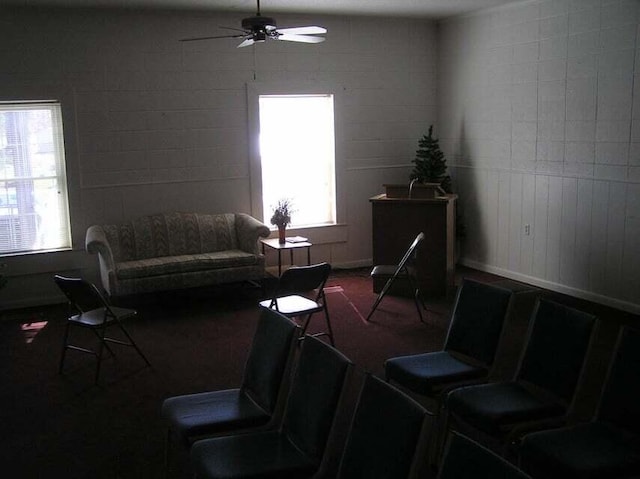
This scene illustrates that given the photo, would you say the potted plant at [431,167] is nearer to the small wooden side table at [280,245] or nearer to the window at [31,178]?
the small wooden side table at [280,245]

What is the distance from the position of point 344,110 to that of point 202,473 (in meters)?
6.18

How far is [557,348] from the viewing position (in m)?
3.26

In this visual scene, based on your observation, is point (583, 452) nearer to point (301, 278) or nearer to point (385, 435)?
point (385, 435)

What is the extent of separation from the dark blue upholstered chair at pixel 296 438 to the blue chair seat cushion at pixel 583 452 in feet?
2.75

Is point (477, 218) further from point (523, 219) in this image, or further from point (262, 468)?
point (262, 468)

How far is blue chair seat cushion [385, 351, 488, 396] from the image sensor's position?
3584mm

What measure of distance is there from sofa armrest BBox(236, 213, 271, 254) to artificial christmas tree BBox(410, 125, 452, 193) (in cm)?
199

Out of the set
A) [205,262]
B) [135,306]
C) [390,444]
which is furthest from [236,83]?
[390,444]

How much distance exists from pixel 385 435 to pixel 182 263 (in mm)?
4775

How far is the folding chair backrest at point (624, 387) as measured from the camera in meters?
2.88

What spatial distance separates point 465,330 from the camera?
3807mm

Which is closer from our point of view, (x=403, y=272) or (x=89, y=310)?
(x=89, y=310)

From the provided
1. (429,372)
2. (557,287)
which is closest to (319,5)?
(557,287)

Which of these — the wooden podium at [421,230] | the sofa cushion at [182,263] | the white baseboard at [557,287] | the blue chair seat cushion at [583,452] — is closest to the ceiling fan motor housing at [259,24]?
the wooden podium at [421,230]
